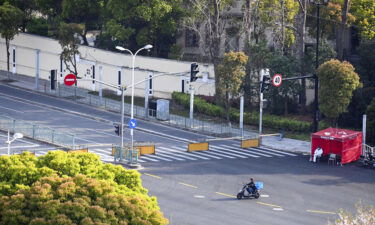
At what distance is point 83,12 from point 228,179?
4166 centimetres

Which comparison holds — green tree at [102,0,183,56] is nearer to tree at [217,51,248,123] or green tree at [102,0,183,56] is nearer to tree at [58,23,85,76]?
tree at [58,23,85,76]

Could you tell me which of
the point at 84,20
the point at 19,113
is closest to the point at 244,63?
the point at 19,113

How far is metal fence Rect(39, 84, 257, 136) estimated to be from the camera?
238 feet

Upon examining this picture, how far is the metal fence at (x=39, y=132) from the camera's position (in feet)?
214

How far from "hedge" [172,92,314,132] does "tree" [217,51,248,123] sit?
4.08 meters

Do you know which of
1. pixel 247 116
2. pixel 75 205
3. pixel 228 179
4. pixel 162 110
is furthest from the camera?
pixel 162 110

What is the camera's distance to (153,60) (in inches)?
3356

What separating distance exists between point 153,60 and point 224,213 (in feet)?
127

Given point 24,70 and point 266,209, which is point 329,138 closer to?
point 266,209

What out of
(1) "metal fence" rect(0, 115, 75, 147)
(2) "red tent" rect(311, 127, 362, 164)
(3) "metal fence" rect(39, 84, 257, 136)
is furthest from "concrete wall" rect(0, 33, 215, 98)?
(2) "red tent" rect(311, 127, 362, 164)

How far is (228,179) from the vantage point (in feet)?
187

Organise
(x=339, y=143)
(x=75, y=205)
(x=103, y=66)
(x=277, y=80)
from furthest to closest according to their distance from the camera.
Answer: (x=103, y=66)
(x=277, y=80)
(x=339, y=143)
(x=75, y=205)

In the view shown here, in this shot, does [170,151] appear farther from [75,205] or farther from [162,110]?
[75,205]

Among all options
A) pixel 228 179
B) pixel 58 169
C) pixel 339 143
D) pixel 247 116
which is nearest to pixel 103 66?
pixel 247 116
